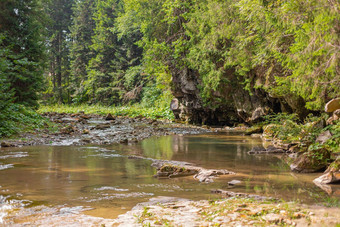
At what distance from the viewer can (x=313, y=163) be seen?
6.43 m

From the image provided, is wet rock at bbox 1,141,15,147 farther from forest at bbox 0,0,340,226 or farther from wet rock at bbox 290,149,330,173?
wet rock at bbox 290,149,330,173

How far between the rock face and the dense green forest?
0.06 m

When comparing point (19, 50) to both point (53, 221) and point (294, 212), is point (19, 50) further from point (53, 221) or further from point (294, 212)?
point (294, 212)

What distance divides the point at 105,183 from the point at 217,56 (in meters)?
13.4

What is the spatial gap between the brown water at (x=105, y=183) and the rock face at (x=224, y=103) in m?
6.84

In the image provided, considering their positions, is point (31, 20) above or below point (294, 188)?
above

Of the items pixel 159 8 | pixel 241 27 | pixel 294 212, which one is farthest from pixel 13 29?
pixel 294 212

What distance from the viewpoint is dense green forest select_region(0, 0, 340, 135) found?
23.9 feet

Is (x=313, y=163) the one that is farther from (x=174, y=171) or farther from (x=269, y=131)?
(x=269, y=131)

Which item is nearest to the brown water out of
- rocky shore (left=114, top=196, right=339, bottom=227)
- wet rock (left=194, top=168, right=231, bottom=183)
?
wet rock (left=194, top=168, right=231, bottom=183)

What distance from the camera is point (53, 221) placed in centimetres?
366

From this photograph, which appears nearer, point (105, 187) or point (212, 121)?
point (105, 187)

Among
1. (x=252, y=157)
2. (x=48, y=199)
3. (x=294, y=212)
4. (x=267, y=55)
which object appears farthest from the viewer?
(x=267, y=55)

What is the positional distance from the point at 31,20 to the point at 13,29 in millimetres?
1251
